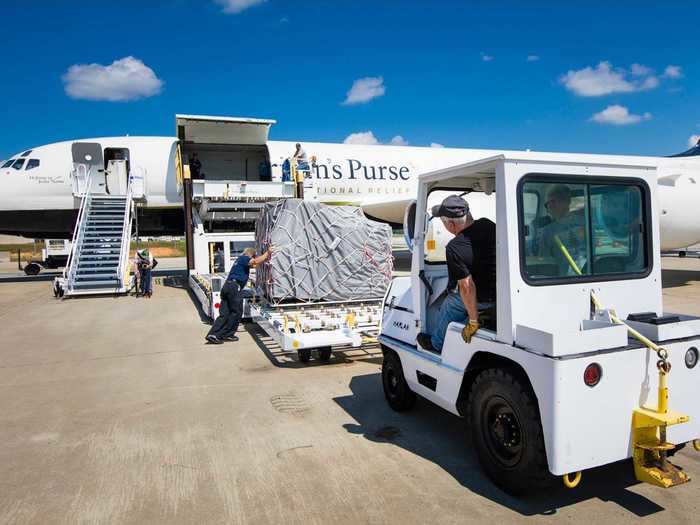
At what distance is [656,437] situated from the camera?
2787 mm

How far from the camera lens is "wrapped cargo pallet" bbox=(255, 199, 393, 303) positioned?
7617 mm

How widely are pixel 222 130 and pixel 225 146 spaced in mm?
2319

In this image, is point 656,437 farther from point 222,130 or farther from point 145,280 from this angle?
point 222,130

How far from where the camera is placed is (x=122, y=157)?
55.2 ft

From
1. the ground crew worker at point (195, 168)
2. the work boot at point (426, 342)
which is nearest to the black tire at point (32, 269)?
the ground crew worker at point (195, 168)

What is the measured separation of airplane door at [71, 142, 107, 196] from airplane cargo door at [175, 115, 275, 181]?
9.13 feet

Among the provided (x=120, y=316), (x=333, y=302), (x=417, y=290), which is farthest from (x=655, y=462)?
(x=120, y=316)

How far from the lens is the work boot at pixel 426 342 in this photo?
4000 mm

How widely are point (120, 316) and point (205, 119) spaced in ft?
21.6

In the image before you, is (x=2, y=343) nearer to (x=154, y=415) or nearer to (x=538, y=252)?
(x=154, y=415)

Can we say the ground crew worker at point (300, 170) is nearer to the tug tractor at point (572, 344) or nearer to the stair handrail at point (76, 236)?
the stair handrail at point (76, 236)

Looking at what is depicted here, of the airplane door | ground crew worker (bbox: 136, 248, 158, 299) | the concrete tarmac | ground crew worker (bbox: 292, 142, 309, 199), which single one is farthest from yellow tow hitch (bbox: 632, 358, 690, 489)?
the airplane door

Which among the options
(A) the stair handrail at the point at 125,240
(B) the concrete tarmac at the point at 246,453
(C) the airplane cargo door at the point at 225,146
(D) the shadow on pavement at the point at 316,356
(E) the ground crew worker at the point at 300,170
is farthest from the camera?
(C) the airplane cargo door at the point at 225,146

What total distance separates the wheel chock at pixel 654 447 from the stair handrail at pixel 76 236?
46.7 feet
